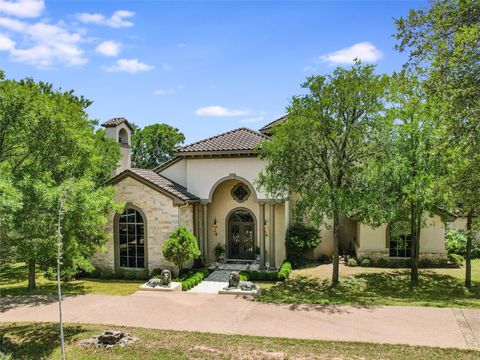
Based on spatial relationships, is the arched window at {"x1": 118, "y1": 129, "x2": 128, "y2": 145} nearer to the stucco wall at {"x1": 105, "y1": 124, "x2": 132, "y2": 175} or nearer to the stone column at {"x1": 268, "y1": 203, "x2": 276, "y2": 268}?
the stucco wall at {"x1": 105, "y1": 124, "x2": 132, "y2": 175}

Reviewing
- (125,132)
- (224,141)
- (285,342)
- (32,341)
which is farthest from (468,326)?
(125,132)

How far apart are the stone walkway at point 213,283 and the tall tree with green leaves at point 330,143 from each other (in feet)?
17.0

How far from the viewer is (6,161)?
44.5ft

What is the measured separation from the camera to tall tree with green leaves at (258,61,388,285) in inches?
622

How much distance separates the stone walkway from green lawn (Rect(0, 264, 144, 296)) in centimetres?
298

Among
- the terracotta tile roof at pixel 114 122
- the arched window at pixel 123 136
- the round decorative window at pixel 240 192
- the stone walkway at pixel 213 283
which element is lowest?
the stone walkway at pixel 213 283

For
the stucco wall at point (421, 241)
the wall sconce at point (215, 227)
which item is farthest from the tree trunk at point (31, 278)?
the stucco wall at point (421, 241)

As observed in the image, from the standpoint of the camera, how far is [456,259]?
22.5 meters

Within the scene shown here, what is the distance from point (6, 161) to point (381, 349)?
13767 millimetres

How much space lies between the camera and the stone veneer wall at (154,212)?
19.4 metres

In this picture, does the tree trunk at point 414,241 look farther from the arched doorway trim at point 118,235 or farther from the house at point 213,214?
the arched doorway trim at point 118,235

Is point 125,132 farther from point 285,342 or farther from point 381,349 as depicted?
point 381,349

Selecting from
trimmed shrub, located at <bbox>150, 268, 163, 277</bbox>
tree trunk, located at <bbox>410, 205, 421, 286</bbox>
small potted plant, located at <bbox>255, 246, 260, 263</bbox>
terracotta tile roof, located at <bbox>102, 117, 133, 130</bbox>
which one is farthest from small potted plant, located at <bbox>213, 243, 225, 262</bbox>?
tree trunk, located at <bbox>410, 205, 421, 286</bbox>

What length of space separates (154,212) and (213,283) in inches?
187
